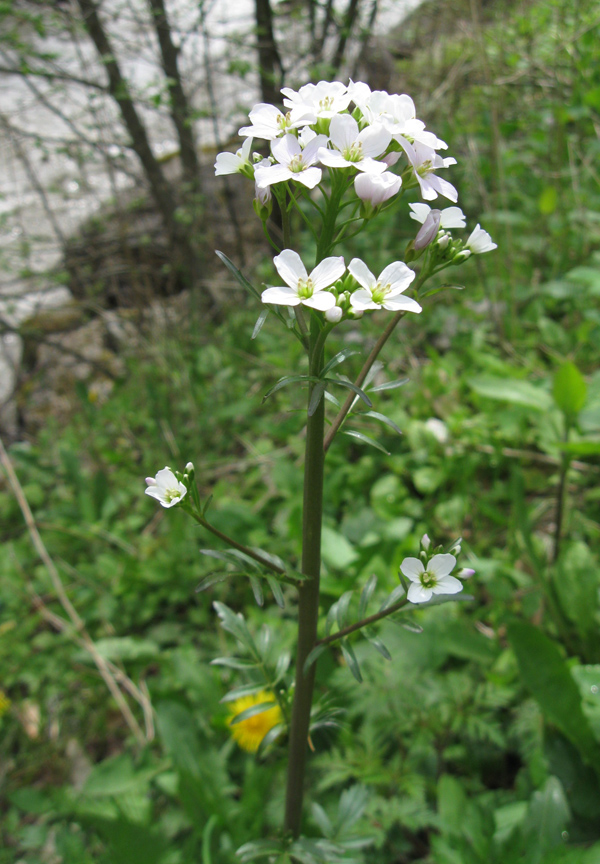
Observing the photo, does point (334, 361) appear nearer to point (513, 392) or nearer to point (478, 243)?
point (478, 243)

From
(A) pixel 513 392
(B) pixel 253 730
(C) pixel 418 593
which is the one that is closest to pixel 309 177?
(C) pixel 418 593

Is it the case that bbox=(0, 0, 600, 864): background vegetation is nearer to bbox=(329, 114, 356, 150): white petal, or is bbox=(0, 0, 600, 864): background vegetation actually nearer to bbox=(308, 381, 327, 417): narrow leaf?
bbox=(308, 381, 327, 417): narrow leaf

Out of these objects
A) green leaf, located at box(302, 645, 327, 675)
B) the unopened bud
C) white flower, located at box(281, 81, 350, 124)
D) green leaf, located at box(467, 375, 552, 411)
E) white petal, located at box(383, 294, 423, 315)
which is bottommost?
green leaf, located at box(467, 375, 552, 411)

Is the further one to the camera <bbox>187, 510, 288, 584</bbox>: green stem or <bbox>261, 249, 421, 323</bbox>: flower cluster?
<bbox>187, 510, 288, 584</bbox>: green stem

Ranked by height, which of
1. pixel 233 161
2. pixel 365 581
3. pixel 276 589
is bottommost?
pixel 365 581

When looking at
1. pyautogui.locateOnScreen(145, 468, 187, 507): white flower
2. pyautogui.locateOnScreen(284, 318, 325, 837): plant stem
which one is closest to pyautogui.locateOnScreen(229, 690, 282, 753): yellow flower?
pyautogui.locateOnScreen(284, 318, 325, 837): plant stem

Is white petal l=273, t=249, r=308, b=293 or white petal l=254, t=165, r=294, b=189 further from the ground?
white petal l=254, t=165, r=294, b=189

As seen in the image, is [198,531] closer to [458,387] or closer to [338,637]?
[458,387]
